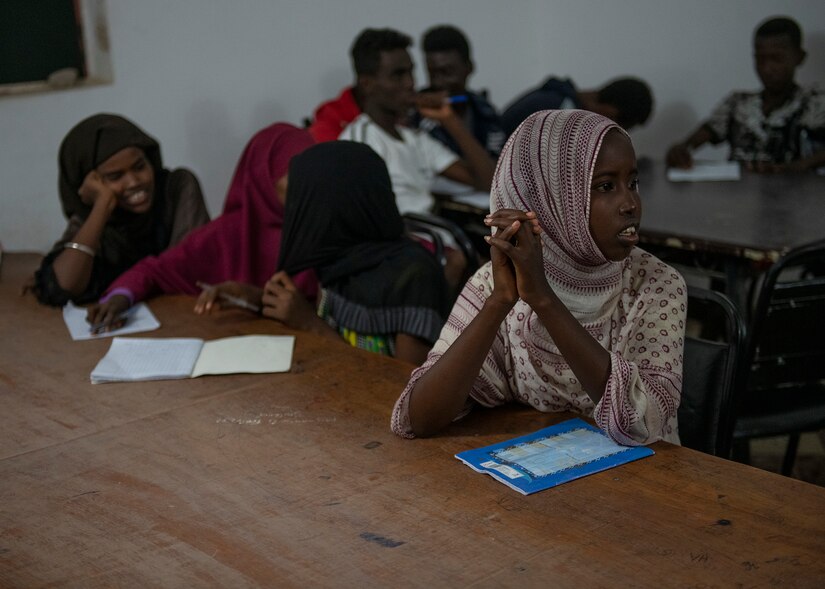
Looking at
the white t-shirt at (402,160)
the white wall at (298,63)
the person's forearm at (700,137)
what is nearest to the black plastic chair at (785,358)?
the white t-shirt at (402,160)

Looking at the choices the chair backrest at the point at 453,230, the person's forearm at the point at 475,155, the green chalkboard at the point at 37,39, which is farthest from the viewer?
the person's forearm at the point at 475,155

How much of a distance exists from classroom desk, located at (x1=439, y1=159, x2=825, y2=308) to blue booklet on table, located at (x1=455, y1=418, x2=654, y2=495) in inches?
55.5

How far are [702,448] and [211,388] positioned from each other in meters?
0.98

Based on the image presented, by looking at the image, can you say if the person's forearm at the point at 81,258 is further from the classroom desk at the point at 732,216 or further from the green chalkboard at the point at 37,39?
the classroom desk at the point at 732,216

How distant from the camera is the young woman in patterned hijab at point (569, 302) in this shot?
1509 millimetres

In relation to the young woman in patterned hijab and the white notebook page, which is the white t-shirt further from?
the young woman in patterned hijab

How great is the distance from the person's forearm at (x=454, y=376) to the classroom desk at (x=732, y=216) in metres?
1.47

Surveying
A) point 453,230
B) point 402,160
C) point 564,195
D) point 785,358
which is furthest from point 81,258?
point 785,358

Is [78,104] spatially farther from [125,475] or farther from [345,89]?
[125,475]

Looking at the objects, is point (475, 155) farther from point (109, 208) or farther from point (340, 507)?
point (340, 507)

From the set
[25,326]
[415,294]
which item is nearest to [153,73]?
[25,326]

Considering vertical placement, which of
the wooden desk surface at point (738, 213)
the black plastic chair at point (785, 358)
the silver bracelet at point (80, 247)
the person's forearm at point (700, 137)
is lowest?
the black plastic chair at point (785, 358)

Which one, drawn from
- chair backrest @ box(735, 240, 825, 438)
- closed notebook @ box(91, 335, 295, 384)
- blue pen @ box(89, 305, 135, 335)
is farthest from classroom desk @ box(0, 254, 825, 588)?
chair backrest @ box(735, 240, 825, 438)

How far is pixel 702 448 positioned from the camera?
1803mm
